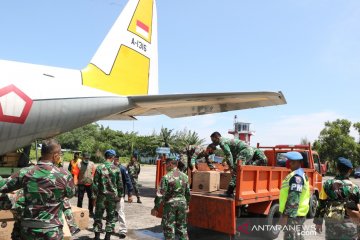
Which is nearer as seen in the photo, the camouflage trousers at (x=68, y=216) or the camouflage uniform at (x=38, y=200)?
the camouflage uniform at (x=38, y=200)

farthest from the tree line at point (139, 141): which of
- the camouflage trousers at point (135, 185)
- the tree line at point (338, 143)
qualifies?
the camouflage trousers at point (135, 185)

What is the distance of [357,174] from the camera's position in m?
41.2

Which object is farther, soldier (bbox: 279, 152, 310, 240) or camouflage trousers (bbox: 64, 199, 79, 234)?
soldier (bbox: 279, 152, 310, 240)

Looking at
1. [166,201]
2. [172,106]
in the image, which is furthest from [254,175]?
[172,106]

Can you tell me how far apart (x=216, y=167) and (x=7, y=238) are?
566 centimetres

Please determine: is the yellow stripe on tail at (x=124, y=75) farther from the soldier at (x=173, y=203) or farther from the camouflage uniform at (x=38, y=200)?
the camouflage uniform at (x=38, y=200)

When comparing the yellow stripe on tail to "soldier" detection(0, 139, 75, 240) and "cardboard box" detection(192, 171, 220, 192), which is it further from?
"soldier" detection(0, 139, 75, 240)

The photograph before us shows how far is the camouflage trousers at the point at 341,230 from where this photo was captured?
3.60 meters

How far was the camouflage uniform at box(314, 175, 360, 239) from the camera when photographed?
11.8 ft

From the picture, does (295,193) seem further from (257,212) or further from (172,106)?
(172,106)

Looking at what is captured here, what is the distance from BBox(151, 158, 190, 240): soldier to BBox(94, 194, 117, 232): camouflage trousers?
1.25 metres

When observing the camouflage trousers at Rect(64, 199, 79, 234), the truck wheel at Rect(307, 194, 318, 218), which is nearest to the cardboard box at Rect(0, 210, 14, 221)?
the camouflage trousers at Rect(64, 199, 79, 234)

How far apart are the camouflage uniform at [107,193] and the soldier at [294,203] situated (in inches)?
131

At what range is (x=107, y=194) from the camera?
6301 mm
